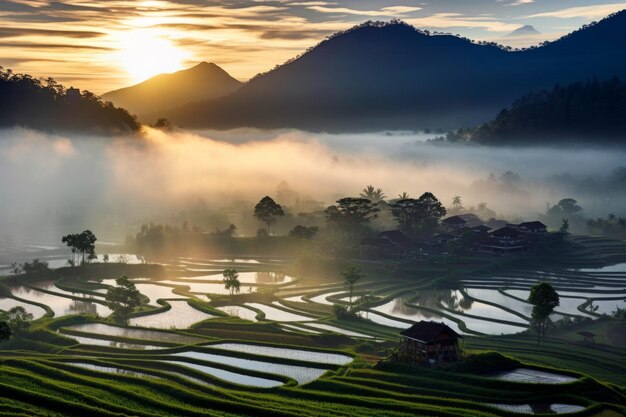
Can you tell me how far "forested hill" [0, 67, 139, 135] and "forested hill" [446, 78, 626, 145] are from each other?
259 feet

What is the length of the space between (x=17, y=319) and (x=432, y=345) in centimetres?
2760

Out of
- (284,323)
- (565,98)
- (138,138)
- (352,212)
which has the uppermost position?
(565,98)

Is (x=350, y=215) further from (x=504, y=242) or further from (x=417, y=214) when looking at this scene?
(x=504, y=242)

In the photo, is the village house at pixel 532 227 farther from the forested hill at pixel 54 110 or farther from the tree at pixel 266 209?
the forested hill at pixel 54 110

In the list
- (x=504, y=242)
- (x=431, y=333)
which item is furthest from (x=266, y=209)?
(x=431, y=333)

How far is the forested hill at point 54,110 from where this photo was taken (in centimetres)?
13750

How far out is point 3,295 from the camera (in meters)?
67.6

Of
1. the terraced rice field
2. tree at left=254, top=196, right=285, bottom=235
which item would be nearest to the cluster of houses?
the terraced rice field

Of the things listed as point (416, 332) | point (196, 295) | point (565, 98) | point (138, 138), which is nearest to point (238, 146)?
point (138, 138)

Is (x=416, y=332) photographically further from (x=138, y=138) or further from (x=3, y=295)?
(x=138, y=138)

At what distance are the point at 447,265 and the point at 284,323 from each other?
2837 centimetres

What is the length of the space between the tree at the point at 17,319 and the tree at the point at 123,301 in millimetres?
5685

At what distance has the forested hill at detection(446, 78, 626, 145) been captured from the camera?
527ft

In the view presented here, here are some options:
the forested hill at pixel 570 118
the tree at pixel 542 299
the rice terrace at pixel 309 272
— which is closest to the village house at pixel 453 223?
the rice terrace at pixel 309 272
